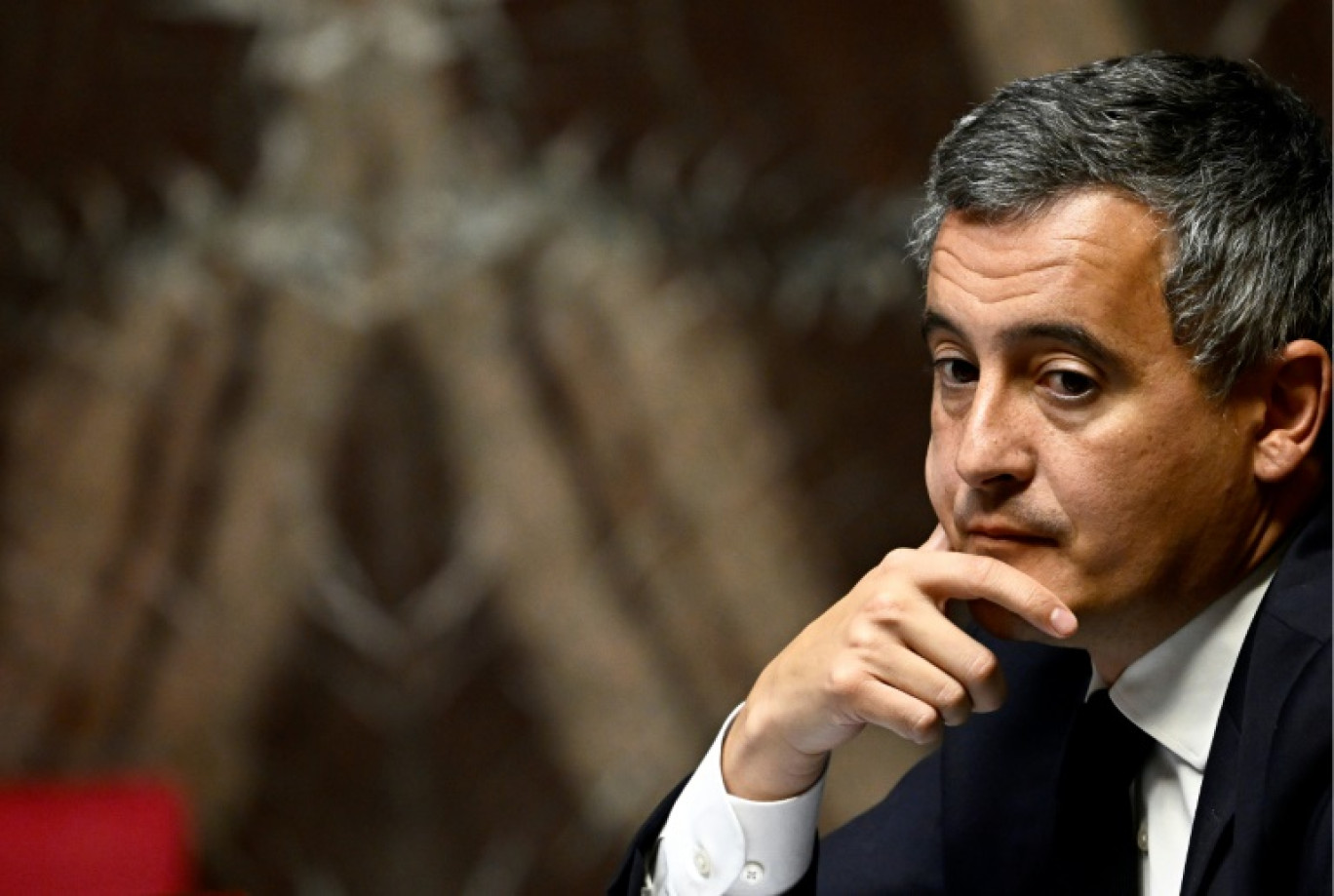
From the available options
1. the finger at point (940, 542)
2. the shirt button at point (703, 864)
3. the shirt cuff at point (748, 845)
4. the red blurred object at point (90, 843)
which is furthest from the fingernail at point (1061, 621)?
the red blurred object at point (90, 843)

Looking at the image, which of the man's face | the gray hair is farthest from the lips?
the gray hair

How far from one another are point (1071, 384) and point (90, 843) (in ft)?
5.43

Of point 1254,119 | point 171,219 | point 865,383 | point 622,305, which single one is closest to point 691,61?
point 622,305

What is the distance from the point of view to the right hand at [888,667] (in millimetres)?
1473

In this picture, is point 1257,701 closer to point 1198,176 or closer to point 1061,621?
point 1061,621

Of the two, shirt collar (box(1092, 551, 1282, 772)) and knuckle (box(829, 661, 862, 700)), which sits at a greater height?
knuckle (box(829, 661, 862, 700))

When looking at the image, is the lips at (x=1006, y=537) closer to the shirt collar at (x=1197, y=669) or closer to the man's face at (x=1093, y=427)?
the man's face at (x=1093, y=427)

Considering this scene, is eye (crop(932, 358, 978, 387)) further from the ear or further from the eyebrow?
the ear

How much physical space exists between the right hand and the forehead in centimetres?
23

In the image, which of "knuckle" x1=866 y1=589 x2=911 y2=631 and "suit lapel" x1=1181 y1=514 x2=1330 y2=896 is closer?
"suit lapel" x1=1181 y1=514 x2=1330 y2=896

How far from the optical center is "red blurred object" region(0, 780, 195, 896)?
2385 mm

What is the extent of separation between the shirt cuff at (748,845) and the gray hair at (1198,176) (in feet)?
1.92

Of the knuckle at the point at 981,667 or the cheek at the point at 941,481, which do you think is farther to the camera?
the cheek at the point at 941,481

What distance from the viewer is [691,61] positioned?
2.97 m
